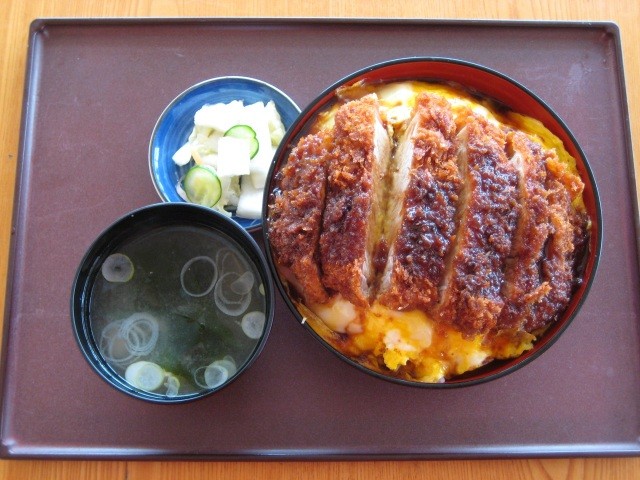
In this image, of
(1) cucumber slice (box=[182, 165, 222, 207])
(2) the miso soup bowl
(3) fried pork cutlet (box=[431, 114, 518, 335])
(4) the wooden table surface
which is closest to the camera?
(3) fried pork cutlet (box=[431, 114, 518, 335])

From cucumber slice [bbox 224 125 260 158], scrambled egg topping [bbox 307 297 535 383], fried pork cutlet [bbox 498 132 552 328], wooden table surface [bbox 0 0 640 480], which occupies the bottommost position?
scrambled egg topping [bbox 307 297 535 383]

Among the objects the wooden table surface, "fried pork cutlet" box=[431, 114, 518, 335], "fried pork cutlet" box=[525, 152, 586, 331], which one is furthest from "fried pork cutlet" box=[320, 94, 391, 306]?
the wooden table surface

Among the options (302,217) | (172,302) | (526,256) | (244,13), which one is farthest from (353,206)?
(244,13)

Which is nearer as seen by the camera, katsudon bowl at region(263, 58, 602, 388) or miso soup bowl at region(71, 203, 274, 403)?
katsudon bowl at region(263, 58, 602, 388)

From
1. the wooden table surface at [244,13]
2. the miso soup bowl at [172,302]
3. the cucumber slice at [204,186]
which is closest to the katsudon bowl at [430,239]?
the miso soup bowl at [172,302]

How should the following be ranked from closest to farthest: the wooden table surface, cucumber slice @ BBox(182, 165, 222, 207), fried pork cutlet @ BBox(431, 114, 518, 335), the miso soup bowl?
fried pork cutlet @ BBox(431, 114, 518, 335)
the miso soup bowl
cucumber slice @ BBox(182, 165, 222, 207)
the wooden table surface

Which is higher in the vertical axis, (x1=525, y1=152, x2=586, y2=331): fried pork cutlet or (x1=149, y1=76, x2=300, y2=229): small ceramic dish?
(x1=149, y1=76, x2=300, y2=229): small ceramic dish

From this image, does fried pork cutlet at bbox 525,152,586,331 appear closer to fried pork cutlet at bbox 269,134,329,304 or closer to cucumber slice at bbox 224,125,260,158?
fried pork cutlet at bbox 269,134,329,304
